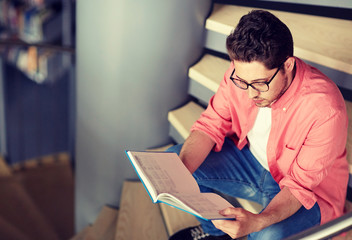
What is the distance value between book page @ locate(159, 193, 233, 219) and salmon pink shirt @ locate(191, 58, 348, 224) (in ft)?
0.83

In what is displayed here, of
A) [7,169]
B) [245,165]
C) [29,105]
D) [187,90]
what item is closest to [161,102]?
[187,90]

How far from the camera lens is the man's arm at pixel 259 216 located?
1083mm

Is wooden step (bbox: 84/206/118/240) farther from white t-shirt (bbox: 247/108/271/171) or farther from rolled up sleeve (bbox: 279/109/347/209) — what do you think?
rolled up sleeve (bbox: 279/109/347/209)

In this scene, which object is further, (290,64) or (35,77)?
(35,77)

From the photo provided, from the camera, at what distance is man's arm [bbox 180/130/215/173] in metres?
1.41

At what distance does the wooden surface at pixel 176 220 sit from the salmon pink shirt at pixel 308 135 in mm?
532

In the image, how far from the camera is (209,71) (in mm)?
1964

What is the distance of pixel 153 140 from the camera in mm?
2242

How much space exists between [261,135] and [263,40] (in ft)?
1.54

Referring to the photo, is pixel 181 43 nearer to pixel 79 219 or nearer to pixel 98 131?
pixel 98 131

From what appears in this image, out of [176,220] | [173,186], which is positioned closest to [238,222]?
[173,186]

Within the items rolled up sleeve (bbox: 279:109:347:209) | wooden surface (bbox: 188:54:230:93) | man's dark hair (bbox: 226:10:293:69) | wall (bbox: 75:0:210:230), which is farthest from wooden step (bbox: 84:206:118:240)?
man's dark hair (bbox: 226:10:293:69)

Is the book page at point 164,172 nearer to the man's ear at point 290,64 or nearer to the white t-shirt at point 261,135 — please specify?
the white t-shirt at point 261,135

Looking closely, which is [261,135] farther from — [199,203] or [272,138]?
[199,203]
